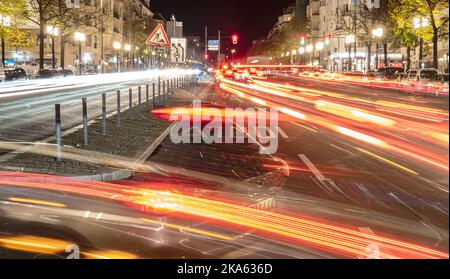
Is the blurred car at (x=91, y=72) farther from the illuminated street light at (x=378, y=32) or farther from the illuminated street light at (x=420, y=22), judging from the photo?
the illuminated street light at (x=420, y=22)

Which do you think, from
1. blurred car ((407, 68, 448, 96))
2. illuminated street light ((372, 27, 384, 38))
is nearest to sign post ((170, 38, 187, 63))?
blurred car ((407, 68, 448, 96))

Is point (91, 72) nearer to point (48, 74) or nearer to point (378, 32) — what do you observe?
point (48, 74)

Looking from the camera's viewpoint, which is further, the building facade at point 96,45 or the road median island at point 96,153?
the building facade at point 96,45

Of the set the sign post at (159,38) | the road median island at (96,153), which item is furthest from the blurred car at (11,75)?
the road median island at (96,153)

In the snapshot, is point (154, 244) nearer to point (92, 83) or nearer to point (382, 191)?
point (382, 191)

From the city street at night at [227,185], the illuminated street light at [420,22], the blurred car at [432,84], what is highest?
the illuminated street light at [420,22]

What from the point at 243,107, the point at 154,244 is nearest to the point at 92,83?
the point at 243,107

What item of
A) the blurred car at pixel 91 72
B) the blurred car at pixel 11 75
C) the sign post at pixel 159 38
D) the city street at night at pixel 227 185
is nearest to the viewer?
the city street at night at pixel 227 185

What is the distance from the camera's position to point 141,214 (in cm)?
772

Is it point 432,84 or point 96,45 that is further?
point 96,45

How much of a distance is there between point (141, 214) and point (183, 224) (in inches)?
32.3

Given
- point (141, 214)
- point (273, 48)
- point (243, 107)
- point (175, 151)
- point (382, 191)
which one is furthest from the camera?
point (273, 48)

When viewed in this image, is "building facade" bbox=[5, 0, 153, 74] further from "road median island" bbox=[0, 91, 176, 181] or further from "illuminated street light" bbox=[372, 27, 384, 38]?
"road median island" bbox=[0, 91, 176, 181]

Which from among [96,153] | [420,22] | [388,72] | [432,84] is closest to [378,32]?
[388,72]
